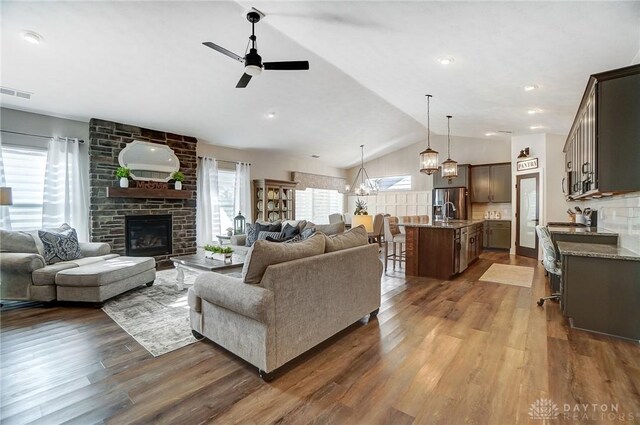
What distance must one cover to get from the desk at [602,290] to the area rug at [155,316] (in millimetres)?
3771

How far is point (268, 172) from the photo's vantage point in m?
7.94

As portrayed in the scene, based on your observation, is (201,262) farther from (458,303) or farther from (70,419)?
(458,303)

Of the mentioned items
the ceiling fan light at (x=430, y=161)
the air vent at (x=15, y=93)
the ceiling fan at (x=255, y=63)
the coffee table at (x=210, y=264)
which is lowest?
the coffee table at (x=210, y=264)

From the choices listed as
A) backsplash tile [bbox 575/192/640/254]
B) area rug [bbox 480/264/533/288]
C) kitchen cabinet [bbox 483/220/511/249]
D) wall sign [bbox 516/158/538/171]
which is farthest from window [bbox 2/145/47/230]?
kitchen cabinet [bbox 483/220/511/249]

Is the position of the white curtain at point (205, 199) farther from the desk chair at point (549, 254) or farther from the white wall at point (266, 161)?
the desk chair at point (549, 254)

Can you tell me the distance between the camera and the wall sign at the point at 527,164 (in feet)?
21.6

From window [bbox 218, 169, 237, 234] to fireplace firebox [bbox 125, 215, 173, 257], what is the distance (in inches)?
Answer: 50.0

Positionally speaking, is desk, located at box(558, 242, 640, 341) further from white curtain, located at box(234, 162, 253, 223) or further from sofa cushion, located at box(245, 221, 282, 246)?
white curtain, located at box(234, 162, 253, 223)

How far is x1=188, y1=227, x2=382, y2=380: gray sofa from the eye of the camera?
6.71ft

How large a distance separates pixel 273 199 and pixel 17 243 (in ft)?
15.8

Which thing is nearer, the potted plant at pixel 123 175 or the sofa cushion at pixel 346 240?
the sofa cushion at pixel 346 240

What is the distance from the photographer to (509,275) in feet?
16.6

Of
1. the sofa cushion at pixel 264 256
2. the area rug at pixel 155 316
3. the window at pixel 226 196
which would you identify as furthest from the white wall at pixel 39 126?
the sofa cushion at pixel 264 256

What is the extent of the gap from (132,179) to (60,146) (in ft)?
3.62
